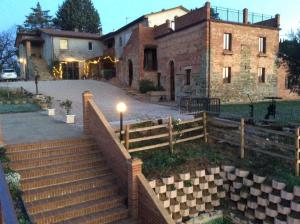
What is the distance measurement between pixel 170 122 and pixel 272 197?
12.6 ft

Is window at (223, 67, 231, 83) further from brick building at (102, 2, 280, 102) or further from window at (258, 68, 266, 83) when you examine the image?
window at (258, 68, 266, 83)

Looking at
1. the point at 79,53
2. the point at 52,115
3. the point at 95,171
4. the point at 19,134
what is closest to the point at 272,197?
the point at 95,171

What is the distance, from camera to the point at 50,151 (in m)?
9.31

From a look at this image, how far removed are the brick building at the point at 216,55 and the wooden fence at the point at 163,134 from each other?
10368mm

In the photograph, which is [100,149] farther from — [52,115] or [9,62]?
[9,62]

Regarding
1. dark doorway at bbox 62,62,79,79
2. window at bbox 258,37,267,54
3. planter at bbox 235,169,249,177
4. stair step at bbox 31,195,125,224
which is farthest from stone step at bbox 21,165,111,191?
dark doorway at bbox 62,62,79,79

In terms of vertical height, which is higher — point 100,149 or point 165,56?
point 165,56

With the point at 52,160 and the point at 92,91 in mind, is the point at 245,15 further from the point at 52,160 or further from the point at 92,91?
the point at 52,160

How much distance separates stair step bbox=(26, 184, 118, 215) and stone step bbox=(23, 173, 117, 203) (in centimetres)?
9

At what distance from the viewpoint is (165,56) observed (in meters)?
27.0

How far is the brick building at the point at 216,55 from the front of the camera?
21.9 meters

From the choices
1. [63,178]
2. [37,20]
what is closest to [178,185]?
[63,178]

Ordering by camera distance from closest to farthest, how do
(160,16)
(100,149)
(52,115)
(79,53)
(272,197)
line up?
(272,197) → (100,149) → (52,115) → (160,16) → (79,53)

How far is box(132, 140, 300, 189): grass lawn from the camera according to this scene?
30.6 ft
